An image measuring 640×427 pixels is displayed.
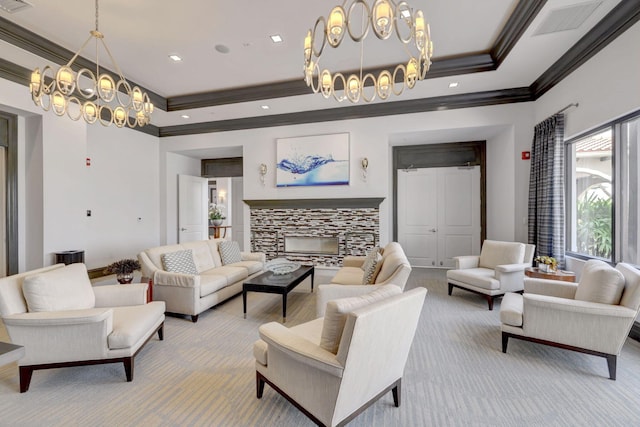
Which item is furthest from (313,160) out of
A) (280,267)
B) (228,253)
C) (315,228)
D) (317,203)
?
(280,267)

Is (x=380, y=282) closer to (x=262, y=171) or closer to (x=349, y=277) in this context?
(x=349, y=277)

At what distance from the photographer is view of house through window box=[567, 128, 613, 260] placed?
11.6 ft

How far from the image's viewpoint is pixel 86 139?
17.5 ft

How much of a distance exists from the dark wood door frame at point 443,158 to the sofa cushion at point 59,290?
5.70m

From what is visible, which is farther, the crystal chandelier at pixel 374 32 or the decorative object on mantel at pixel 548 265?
the decorative object on mantel at pixel 548 265

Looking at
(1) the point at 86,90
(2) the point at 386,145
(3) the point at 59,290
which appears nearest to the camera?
(3) the point at 59,290

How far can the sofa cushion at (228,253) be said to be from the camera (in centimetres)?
482

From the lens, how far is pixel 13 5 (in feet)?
10.1

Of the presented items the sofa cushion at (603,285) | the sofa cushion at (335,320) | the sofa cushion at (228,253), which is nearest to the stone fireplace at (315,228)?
the sofa cushion at (228,253)

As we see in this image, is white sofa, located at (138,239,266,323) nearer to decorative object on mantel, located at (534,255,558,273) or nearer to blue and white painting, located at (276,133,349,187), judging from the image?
blue and white painting, located at (276,133,349,187)

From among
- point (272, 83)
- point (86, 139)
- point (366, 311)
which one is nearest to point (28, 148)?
point (86, 139)

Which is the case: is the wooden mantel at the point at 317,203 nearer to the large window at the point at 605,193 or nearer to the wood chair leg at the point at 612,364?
the large window at the point at 605,193

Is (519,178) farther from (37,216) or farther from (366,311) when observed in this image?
(37,216)

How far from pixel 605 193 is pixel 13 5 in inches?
279
